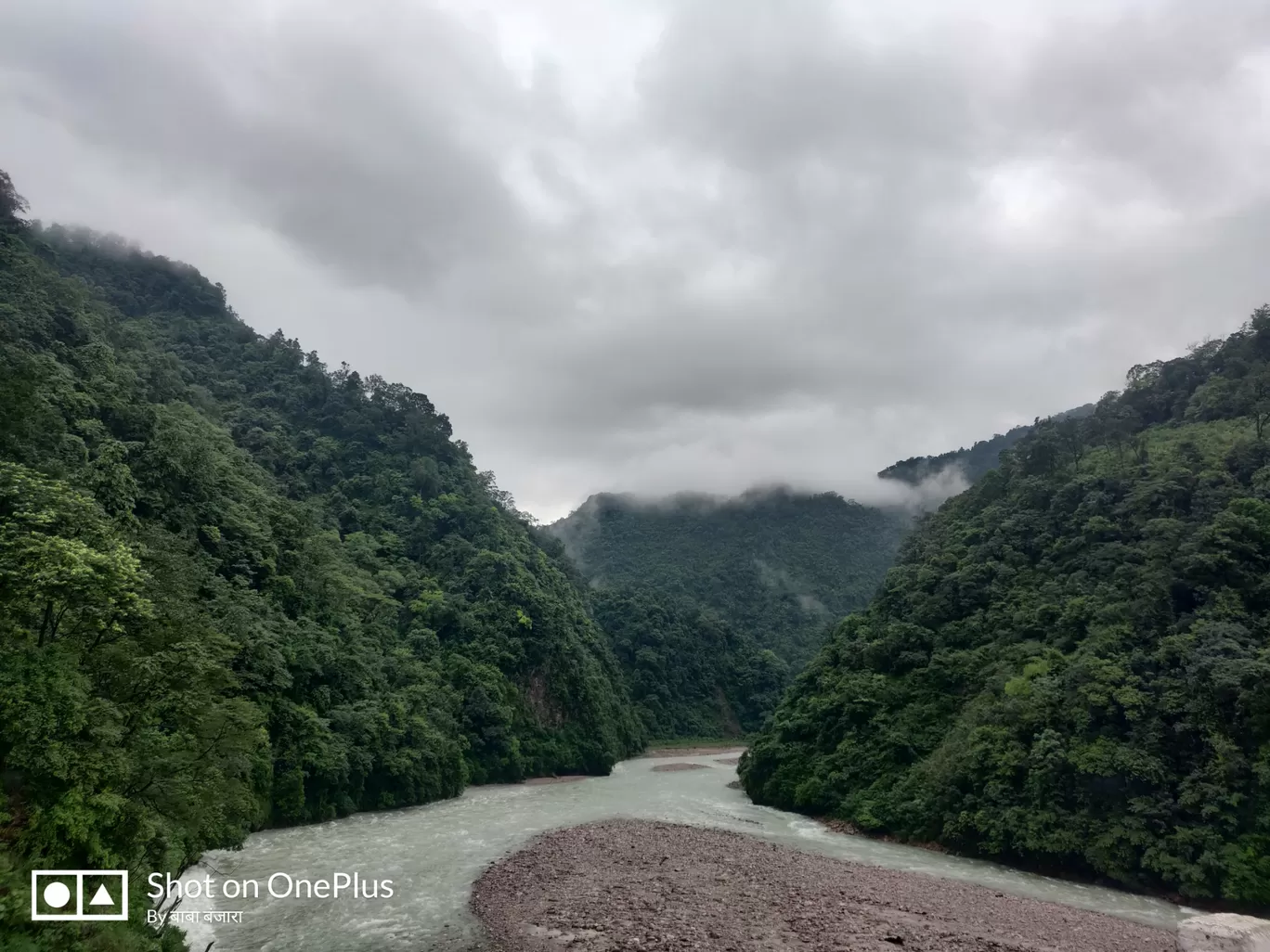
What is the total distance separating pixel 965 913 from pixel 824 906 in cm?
368

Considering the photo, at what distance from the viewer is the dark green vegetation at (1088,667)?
22734 mm

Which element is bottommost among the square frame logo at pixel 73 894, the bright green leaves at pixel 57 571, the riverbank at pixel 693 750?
the riverbank at pixel 693 750

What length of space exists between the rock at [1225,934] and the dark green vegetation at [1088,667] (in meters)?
9.96

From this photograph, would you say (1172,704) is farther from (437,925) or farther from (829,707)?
(437,925)

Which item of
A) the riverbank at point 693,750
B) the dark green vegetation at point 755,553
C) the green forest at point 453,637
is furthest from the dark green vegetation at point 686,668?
the green forest at point 453,637

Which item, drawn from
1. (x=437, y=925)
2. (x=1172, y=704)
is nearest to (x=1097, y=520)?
(x=1172, y=704)

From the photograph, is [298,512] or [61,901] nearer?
[61,901]

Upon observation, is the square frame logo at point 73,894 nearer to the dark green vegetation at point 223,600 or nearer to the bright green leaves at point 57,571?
the dark green vegetation at point 223,600

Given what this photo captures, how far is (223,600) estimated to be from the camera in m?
28.4

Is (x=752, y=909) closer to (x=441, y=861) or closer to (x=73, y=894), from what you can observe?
(x=441, y=861)

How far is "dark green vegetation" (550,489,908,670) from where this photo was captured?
4486 inches

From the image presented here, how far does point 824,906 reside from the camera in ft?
62.1

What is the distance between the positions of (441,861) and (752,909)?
10361 mm

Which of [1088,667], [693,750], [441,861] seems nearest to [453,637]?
[441,861]
